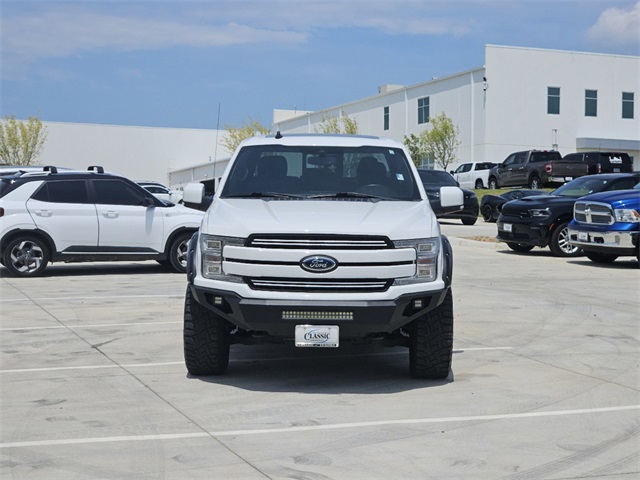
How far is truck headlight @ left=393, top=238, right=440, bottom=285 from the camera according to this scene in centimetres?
767

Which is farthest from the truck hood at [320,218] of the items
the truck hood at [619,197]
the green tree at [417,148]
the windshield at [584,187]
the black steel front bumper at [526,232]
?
the green tree at [417,148]

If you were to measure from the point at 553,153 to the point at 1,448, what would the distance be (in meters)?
39.8

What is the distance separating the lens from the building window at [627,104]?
61.6m

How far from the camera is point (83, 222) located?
16516 mm

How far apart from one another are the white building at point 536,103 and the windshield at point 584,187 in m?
35.1

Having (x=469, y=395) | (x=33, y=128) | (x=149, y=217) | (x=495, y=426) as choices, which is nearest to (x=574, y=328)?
(x=469, y=395)

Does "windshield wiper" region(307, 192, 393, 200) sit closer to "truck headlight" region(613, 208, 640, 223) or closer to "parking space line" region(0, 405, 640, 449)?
"parking space line" region(0, 405, 640, 449)

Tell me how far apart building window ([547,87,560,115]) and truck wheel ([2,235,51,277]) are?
152 ft

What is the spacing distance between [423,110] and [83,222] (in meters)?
47.8

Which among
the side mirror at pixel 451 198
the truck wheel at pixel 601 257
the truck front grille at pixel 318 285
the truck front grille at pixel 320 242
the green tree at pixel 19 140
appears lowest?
the truck wheel at pixel 601 257

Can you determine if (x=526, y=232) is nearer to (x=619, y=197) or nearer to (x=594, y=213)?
(x=594, y=213)

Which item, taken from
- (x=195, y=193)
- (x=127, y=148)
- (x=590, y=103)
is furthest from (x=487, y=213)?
(x=127, y=148)

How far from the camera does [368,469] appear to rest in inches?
224

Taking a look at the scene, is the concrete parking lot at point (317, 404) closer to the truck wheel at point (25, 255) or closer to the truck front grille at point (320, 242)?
the truck front grille at point (320, 242)
